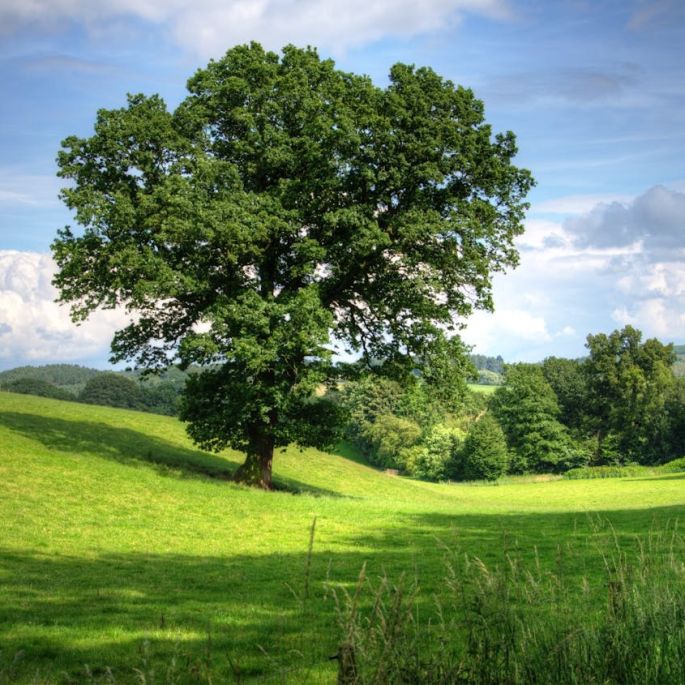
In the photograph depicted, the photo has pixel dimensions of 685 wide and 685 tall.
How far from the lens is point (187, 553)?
1991 cm

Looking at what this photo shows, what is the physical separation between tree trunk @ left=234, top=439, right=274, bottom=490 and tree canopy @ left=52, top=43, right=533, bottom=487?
4.67 ft

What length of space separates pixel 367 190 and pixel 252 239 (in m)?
5.61

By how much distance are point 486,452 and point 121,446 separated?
6367 cm

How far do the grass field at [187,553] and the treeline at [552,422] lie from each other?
6161 centimetres

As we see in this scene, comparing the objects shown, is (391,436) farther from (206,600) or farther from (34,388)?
(206,600)

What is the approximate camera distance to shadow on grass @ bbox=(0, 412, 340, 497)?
118 ft

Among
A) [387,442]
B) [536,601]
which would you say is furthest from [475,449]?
[536,601]

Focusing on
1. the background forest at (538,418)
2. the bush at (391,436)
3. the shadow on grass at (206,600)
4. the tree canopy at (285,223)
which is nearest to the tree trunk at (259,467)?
Answer: the tree canopy at (285,223)

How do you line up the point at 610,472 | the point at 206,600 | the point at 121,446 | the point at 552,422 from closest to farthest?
the point at 206,600
the point at 121,446
the point at 610,472
the point at 552,422

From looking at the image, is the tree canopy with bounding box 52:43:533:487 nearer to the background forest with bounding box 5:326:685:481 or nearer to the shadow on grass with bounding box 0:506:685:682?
the shadow on grass with bounding box 0:506:685:682

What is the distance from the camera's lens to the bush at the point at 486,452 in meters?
94.3

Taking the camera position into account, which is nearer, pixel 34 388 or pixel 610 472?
pixel 34 388

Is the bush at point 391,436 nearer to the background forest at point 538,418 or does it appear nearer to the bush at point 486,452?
the background forest at point 538,418

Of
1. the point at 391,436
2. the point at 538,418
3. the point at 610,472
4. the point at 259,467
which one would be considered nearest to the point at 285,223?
the point at 259,467
